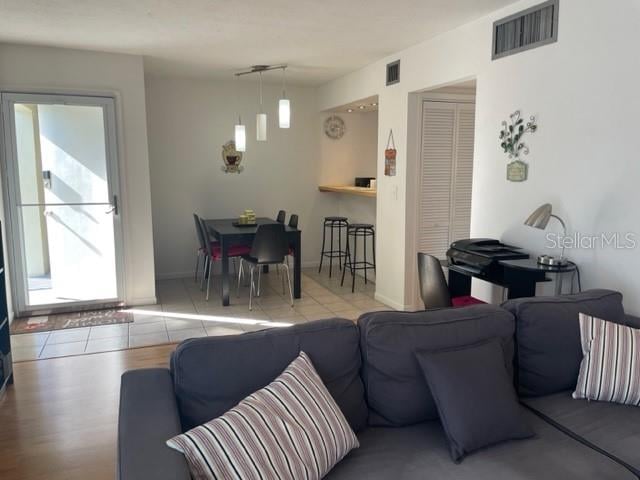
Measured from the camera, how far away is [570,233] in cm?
292

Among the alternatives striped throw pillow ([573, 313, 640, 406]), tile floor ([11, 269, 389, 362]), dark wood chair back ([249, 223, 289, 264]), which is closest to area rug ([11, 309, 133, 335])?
tile floor ([11, 269, 389, 362])

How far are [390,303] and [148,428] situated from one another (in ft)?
12.3

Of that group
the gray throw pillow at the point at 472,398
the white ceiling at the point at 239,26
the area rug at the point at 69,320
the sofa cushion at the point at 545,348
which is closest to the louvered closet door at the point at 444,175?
the white ceiling at the point at 239,26

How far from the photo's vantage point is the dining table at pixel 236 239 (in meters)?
5.05

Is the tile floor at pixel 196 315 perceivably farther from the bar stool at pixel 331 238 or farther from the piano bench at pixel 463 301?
the piano bench at pixel 463 301

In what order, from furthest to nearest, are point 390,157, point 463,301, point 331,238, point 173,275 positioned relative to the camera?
point 331,238, point 173,275, point 390,157, point 463,301

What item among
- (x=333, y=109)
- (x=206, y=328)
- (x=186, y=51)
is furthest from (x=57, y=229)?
(x=333, y=109)

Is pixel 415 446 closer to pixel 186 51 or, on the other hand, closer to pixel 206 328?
pixel 206 328

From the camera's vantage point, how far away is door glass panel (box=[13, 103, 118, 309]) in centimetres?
459

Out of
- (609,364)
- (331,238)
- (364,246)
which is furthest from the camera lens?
(331,238)

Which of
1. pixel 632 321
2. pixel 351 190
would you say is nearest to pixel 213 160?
pixel 351 190

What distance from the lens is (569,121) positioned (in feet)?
9.39

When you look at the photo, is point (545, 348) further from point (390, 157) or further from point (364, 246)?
point (364, 246)

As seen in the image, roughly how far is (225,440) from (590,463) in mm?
1261
